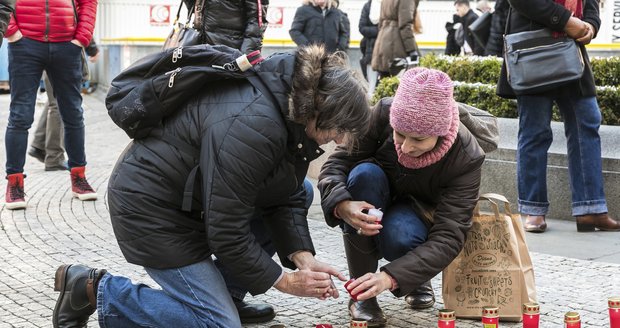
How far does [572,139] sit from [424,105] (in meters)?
2.53

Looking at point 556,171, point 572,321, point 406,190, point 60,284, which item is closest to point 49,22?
point 60,284

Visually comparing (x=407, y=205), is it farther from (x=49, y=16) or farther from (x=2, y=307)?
(x=49, y=16)

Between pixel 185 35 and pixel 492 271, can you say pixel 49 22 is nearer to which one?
pixel 185 35

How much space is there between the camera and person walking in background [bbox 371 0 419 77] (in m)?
10.8

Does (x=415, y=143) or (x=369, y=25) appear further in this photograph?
(x=369, y=25)

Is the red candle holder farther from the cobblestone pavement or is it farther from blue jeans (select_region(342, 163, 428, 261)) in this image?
the cobblestone pavement

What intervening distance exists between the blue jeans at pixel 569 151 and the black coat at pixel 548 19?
0.09 m

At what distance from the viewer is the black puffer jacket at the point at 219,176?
3.37 metres

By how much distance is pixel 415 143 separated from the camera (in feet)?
12.6

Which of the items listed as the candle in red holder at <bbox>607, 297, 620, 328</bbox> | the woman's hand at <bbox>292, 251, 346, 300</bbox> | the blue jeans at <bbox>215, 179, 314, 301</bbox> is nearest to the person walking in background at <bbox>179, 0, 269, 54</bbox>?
the blue jeans at <bbox>215, 179, 314, 301</bbox>

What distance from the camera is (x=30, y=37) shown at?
642cm

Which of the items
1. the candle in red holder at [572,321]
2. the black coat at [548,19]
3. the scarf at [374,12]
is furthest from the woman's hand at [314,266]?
the scarf at [374,12]

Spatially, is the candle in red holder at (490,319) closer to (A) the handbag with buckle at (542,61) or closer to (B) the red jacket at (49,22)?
(A) the handbag with buckle at (542,61)

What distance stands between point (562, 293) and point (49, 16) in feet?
12.3
